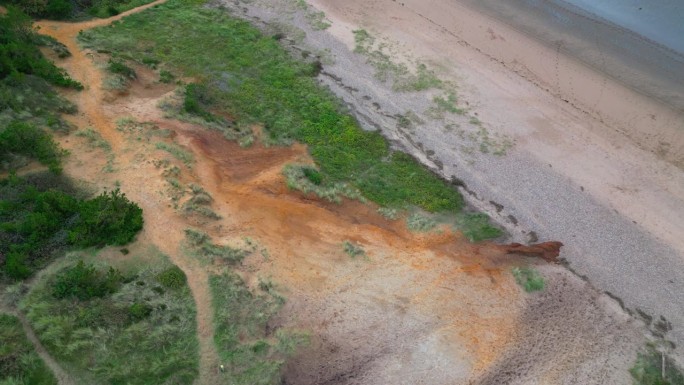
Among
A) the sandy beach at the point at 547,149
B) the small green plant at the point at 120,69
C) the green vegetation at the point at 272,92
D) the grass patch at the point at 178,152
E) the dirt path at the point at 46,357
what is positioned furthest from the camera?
the small green plant at the point at 120,69

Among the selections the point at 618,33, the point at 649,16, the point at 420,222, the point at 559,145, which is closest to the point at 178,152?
the point at 420,222

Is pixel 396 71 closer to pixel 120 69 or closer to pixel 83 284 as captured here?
pixel 120 69

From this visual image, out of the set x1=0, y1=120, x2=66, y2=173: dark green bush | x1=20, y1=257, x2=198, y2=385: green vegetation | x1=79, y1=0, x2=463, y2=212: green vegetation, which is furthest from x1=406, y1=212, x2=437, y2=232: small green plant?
x1=0, y1=120, x2=66, y2=173: dark green bush

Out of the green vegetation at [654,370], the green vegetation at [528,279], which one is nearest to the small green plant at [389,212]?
the green vegetation at [528,279]

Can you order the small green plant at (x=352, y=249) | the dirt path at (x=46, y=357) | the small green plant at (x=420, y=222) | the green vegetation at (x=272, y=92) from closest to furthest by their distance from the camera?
the dirt path at (x=46, y=357) → the small green plant at (x=352, y=249) → the small green plant at (x=420, y=222) → the green vegetation at (x=272, y=92)

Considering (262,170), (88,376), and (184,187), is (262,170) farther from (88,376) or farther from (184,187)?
(88,376)

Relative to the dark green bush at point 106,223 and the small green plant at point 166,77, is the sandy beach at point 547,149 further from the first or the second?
the dark green bush at point 106,223

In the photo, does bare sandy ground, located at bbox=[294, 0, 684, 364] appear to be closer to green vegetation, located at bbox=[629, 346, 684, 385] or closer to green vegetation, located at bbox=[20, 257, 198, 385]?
green vegetation, located at bbox=[629, 346, 684, 385]

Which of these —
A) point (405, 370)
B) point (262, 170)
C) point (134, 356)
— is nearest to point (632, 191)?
point (405, 370)
